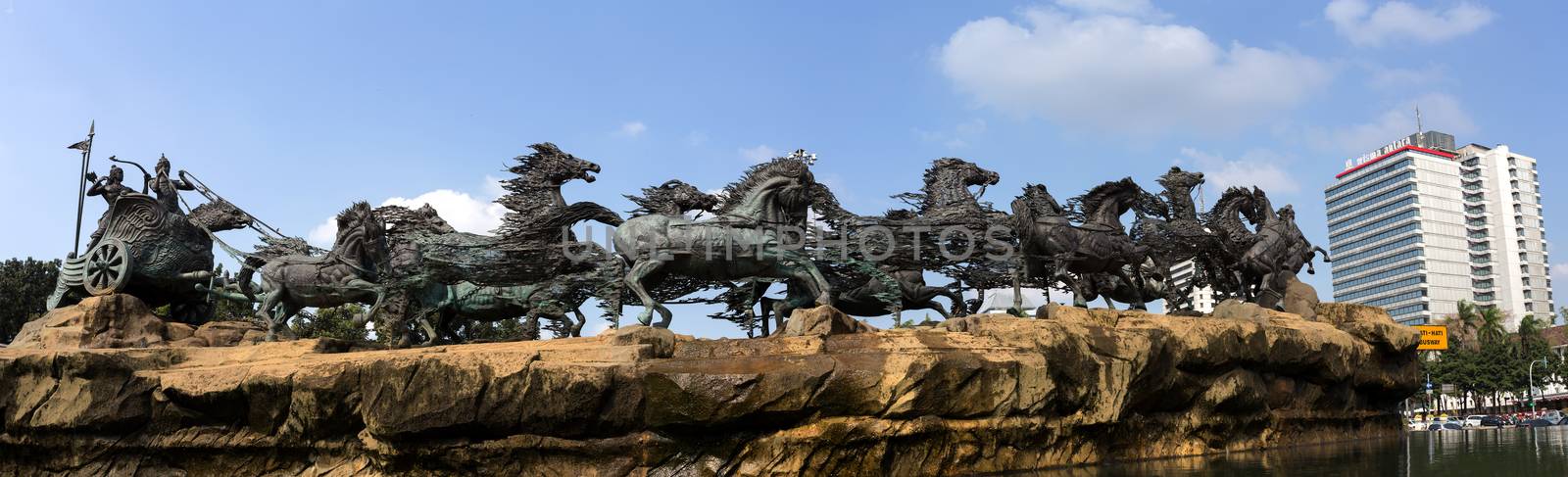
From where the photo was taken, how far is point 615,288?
561 inches

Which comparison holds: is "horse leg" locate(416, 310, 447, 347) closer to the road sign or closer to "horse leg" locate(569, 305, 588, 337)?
"horse leg" locate(569, 305, 588, 337)

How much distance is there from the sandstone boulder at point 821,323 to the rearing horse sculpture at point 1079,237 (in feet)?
15.6

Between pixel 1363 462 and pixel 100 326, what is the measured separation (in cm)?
1569

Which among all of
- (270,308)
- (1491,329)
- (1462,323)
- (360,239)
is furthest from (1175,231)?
(1462,323)

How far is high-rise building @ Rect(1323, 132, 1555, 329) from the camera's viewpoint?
306 ft

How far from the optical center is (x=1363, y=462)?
10.6m

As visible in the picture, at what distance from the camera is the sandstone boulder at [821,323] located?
34.8ft

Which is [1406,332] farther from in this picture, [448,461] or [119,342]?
[119,342]

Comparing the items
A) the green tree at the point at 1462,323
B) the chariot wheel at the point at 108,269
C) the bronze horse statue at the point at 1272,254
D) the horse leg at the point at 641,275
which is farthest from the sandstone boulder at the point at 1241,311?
the green tree at the point at 1462,323

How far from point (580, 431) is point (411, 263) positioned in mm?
7620

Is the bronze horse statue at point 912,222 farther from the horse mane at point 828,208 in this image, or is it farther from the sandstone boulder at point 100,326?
the sandstone boulder at point 100,326

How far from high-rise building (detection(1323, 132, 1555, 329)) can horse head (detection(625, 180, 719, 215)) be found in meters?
94.3

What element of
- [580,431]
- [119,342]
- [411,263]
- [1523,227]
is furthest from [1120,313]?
[1523,227]

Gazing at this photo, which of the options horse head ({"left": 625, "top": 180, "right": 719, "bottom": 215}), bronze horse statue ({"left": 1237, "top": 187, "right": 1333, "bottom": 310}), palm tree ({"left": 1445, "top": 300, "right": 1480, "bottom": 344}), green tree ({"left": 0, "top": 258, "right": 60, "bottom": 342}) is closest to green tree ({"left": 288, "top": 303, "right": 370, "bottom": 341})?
green tree ({"left": 0, "top": 258, "right": 60, "bottom": 342})
